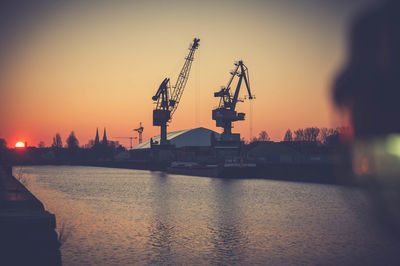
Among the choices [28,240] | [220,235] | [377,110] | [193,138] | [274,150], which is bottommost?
[220,235]

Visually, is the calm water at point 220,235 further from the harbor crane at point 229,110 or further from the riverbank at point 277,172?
the harbor crane at point 229,110

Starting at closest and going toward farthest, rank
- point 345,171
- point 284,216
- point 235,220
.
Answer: point 345,171, point 235,220, point 284,216

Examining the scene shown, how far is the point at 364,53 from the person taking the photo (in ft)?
8.81

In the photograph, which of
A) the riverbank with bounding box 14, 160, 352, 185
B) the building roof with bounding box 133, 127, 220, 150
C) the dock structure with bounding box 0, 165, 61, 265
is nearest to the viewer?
the dock structure with bounding box 0, 165, 61, 265

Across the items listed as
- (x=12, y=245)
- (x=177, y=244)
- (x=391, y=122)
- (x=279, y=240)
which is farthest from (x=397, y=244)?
(x=391, y=122)

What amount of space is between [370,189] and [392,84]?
3.18 ft

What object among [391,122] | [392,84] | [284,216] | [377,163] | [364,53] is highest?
[364,53]

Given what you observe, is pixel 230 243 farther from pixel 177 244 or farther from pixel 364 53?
pixel 364 53

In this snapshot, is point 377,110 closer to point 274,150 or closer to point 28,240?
point 28,240

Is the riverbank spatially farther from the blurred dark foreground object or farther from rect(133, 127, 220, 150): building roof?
rect(133, 127, 220, 150): building roof

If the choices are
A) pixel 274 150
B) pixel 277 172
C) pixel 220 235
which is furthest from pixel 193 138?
pixel 220 235

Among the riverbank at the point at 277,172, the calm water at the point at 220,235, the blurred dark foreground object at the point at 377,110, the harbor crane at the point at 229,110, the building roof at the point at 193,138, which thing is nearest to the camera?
the blurred dark foreground object at the point at 377,110

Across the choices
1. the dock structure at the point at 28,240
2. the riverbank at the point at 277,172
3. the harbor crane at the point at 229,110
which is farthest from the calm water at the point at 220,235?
the harbor crane at the point at 229,110

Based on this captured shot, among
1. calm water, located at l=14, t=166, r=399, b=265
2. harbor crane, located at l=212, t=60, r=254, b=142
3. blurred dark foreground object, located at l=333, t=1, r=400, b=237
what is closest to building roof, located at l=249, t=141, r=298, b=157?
harbor crane, located at l=212, t=60, r=254, b=142
